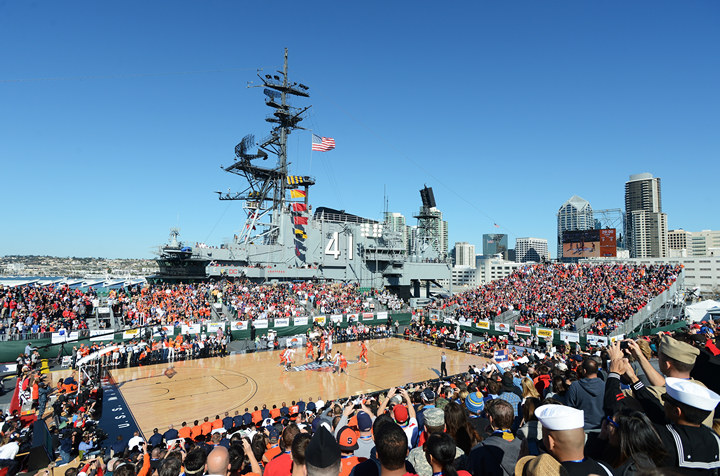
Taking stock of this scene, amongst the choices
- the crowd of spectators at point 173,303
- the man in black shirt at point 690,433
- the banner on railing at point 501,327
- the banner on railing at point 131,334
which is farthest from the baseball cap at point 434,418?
the banner on railing at point 501,327

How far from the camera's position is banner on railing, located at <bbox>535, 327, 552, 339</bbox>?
27.4 meters

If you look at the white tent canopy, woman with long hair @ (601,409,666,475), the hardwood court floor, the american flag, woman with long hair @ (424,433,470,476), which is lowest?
the hardwood court floor

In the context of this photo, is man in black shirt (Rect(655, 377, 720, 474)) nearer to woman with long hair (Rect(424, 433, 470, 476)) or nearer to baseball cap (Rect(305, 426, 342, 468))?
woman with long hair (Rect(424, 433, 470, 476))

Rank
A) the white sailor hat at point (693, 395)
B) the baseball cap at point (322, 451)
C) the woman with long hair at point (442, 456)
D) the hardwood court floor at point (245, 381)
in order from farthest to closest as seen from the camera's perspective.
A: the hardwood court floor at point (245, 381) < the woman with long hair at point (442, 456) < the baseball cap at point (322, 451) < the white sailor hat at point (693, 395)

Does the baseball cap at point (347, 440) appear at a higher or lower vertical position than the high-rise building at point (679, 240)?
lower

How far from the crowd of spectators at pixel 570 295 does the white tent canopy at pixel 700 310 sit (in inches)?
154

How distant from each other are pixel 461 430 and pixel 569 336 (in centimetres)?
2550

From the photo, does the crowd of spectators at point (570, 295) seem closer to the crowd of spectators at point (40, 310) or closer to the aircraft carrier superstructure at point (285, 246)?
the aircraft carrier superstructure at point (285, 246)

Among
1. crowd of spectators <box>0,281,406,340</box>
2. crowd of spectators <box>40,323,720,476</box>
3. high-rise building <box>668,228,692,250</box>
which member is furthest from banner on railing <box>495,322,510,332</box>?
high-rise building <box>668,228,692,250</box>

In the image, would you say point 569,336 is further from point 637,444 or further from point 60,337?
point 60,337

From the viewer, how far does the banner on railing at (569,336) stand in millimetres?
25789

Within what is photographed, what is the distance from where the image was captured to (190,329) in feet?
89.6

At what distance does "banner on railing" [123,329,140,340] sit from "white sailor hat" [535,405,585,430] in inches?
1097

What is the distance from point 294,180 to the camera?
4016 centimetres
